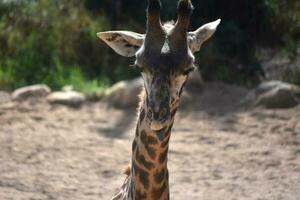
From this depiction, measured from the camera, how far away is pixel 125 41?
5172 mm

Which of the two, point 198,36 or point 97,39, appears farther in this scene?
point 97,39

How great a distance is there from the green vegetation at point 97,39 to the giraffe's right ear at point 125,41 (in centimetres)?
682

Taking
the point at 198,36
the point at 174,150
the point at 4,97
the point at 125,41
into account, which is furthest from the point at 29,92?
the point at 198,36

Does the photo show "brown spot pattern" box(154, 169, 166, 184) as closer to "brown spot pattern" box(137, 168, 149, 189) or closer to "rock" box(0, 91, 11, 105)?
"brown spot pattern" box(137, 168, 149, 189)

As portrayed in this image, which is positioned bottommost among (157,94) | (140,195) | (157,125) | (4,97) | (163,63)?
→ (140,195)

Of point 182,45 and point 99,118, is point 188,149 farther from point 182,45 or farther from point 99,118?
point 182,45

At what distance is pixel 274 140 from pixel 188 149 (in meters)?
1.24

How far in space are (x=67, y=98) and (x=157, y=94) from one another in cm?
713

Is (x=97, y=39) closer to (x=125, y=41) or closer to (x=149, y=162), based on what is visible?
(x=125, y=41)

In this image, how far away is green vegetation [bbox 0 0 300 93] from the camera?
41.6 ft

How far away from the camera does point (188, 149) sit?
8.91 metres

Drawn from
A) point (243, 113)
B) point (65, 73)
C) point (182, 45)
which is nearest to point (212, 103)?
point (243, 113)

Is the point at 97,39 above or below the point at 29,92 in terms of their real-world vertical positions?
above

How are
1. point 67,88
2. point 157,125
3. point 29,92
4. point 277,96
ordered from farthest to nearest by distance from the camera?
point 67,88 < point 29,92 < point 277,96 < point 157,125
